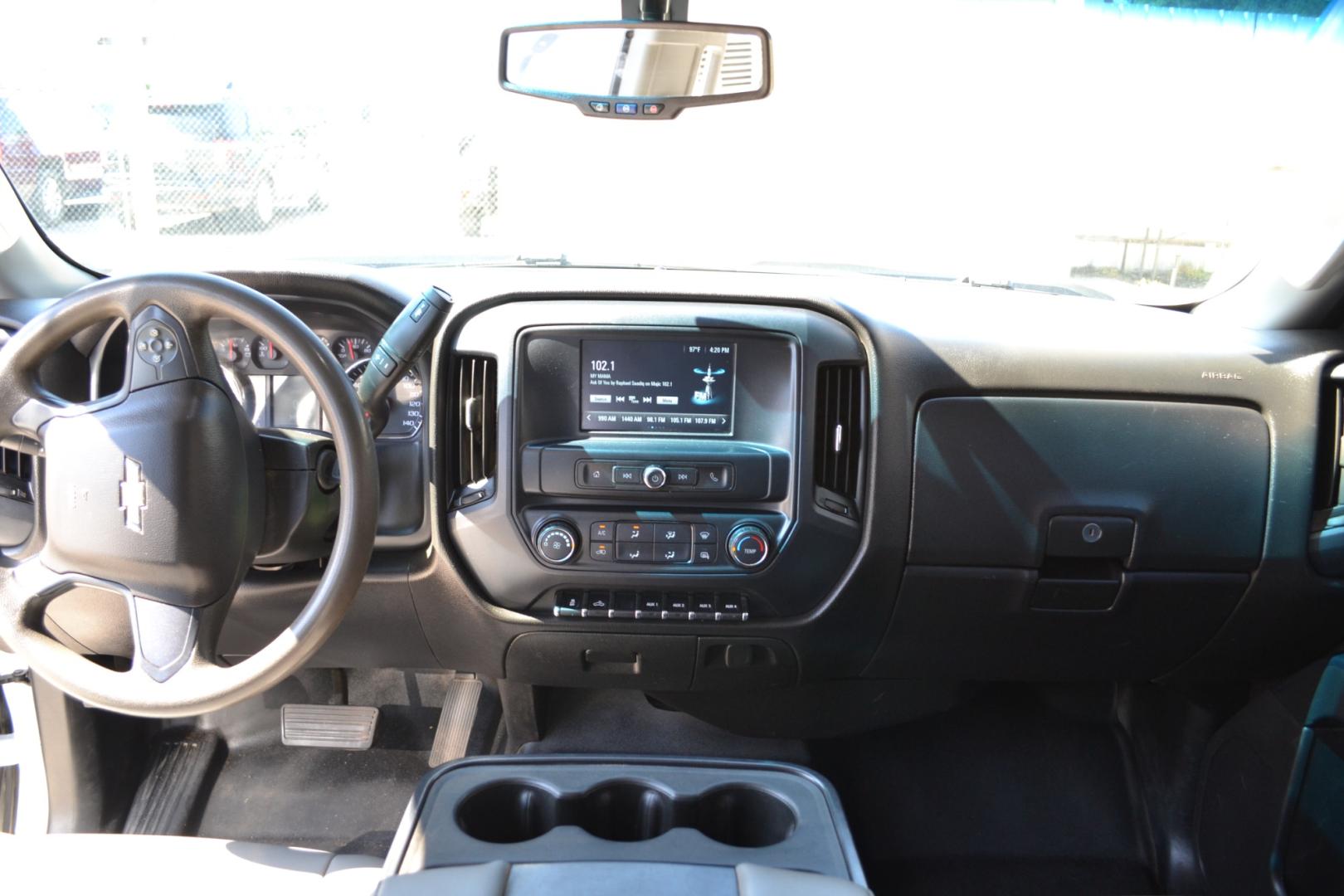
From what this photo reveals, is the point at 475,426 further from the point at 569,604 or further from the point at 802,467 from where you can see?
the point at 802,467

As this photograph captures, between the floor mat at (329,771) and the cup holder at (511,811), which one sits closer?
the cup holder at (511,811)

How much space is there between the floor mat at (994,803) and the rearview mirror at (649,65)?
1.76 meters

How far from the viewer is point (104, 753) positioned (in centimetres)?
263

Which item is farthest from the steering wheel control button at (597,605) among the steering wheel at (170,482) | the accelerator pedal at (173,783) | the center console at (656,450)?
the accelerator pedal at (173,783)

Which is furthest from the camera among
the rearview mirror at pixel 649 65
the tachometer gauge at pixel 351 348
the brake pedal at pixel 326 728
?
the brake pedal at pixel 326 728

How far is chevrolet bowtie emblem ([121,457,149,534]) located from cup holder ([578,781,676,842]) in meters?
0.96

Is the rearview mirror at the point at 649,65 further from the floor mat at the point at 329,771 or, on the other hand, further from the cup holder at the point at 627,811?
the floor mat at the point at 329,771

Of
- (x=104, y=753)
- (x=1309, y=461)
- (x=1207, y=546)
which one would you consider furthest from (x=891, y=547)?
(x=104, y=753)

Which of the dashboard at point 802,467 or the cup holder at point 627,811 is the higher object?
the dashboard at point 802,467

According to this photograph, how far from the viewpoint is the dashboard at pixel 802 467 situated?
2.07 m

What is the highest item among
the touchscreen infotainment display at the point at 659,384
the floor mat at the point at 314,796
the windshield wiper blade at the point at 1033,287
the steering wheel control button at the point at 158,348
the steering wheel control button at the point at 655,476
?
the windshield wiper blade at the point at 1033,287

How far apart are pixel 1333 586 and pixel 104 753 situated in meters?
2.97

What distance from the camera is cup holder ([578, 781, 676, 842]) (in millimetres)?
2010

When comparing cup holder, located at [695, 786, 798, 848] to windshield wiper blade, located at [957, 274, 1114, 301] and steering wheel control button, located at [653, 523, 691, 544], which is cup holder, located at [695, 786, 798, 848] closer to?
steering wheel control button, located at [653, 523, 691, 544]
